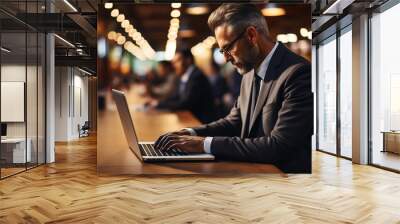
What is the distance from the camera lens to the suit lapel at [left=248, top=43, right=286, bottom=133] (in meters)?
6.28

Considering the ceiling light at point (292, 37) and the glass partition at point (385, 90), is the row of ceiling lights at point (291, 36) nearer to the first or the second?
the ceiling light at point (292, 37)

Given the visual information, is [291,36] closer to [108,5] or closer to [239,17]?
[239,17]

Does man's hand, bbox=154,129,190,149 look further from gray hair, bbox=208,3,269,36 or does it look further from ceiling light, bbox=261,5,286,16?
ceiling light, bbox=261,5,286,16

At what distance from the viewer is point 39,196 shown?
5246 mm

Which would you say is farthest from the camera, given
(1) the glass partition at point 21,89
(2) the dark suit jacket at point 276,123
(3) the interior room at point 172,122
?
(1) the glass partition at point 21,89

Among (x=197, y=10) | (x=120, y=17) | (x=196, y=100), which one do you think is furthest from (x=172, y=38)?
(x=196, y=100)

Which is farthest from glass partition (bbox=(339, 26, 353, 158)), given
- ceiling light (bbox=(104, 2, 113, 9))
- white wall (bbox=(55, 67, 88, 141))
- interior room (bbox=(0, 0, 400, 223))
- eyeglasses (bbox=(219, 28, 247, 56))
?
white wall (bbox=(55, 67, 88, 141))

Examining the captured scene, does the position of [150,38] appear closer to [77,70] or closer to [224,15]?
[224,15]

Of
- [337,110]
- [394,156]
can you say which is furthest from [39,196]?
[337,110]

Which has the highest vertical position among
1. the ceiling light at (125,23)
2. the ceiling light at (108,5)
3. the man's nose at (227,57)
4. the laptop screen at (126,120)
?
the ceiling light at (108,5)

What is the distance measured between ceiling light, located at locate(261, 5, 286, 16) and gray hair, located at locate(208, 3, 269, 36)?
91mm

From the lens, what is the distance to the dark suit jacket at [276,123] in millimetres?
6262

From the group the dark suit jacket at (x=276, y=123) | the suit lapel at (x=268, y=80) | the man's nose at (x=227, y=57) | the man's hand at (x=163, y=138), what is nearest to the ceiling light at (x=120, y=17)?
the man's nose at (x=227, y=57)

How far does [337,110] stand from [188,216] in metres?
6.83
